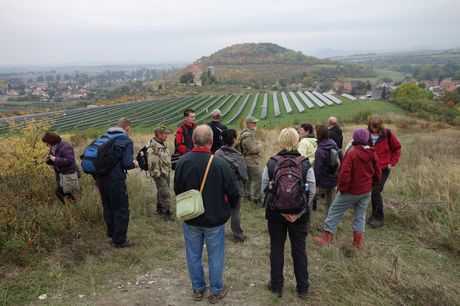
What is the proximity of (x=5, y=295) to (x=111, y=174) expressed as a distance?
148cm

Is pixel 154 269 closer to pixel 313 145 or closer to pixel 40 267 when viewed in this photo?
pixel 40 267

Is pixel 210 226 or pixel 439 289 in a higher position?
pixel 210 226

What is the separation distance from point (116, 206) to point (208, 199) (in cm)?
159

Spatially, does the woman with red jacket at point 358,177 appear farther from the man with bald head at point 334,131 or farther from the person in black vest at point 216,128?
the person in black vest at point 216,128

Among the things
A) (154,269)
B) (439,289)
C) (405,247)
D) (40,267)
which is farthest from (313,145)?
(40,267)

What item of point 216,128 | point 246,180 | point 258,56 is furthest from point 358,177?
point 258,56

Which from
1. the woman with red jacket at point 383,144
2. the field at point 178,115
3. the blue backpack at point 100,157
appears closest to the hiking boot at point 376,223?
the woman with red jacket at point 383,144

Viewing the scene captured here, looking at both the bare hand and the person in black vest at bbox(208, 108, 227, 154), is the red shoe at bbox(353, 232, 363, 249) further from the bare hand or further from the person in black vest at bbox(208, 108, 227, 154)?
the person in black vest at bbox(208, 108, 227, 154)

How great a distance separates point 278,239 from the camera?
309cm

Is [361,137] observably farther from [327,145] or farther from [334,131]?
[334,131]

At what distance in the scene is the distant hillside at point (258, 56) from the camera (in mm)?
129000

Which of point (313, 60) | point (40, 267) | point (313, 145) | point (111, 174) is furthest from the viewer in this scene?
point (313, 60)

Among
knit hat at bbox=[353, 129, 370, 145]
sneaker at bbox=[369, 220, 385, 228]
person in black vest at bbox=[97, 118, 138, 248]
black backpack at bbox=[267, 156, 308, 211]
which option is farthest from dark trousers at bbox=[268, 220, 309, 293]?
sneaker at bbox=[369, 220, 385, 228]

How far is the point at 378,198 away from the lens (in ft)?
15.7
